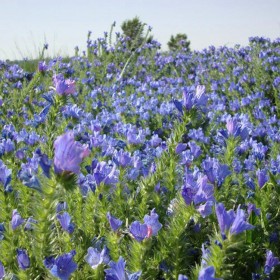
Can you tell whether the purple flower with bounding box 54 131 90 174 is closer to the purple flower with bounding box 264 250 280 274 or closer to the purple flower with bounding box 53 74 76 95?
the purple flower with bounding box 53 74 76 95

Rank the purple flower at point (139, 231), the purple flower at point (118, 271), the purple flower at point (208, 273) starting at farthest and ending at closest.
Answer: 1. the purple flower at point (139, 231)
2. the purple flower at point (118, 271)
3. the purple flower at point (208, 273)

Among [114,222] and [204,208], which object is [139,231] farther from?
[204,208]

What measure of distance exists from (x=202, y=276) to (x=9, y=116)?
3.32 m

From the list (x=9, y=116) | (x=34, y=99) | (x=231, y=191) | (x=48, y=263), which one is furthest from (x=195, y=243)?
(x=34, y=99)

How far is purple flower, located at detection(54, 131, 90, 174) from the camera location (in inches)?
45.0

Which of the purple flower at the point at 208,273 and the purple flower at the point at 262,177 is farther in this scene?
the purple flower at the point at 262,177

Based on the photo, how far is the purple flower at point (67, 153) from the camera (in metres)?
1.14

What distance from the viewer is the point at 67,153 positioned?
1156 millimetres

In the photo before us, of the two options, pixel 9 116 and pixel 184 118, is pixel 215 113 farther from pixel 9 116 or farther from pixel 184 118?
pixel 184 118

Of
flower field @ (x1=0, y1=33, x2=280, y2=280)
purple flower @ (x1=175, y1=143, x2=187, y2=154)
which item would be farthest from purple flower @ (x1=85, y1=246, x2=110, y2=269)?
purple flower @ (x1=175, y1=143, x2=187, y2=154)

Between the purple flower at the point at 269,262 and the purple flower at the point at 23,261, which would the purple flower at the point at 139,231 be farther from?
the purple flower at the point at 269,262

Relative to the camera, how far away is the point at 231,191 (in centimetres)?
237

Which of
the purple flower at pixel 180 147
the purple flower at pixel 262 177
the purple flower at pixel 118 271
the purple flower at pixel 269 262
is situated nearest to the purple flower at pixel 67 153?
the purple flower at pixel 118 271

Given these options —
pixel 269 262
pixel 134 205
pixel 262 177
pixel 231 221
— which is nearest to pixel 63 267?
pixel 231 221
